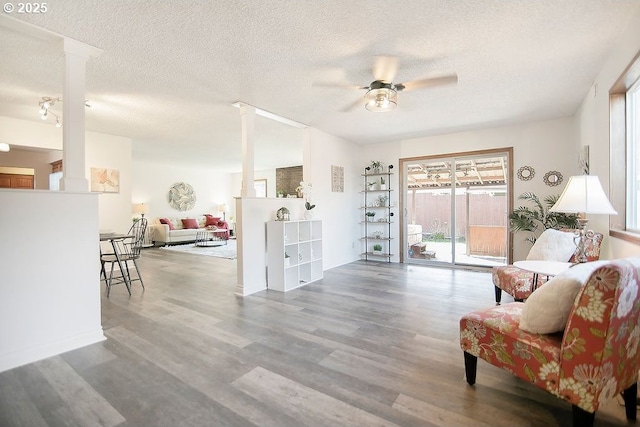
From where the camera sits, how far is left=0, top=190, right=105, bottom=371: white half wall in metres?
2.16

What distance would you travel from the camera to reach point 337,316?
121 inches

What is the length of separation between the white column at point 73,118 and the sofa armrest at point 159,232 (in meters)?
6.82

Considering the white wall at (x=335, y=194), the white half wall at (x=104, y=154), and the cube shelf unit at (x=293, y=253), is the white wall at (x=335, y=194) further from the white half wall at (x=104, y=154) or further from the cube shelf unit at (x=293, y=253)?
the white half wall at (x=104, y=154)

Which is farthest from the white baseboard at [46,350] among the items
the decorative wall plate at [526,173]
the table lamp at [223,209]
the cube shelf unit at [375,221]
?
the table lamp at [223,209]

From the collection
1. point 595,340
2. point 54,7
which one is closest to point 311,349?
point 595,340

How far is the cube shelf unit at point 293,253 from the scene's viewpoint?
419cm

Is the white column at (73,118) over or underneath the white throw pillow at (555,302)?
over

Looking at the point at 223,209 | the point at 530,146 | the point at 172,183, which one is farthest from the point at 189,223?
the point at 530,146

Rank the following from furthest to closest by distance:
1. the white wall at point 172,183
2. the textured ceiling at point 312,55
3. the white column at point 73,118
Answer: the white wall at point 172,183, the white column at point 73,118, the textured ceiling at point 312,55

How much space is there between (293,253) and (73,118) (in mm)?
3033

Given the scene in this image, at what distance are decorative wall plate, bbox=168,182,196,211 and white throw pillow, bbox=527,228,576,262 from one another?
32.7ft

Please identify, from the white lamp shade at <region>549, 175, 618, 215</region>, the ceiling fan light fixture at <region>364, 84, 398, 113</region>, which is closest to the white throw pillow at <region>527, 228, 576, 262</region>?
the white lamp shade at <region>549, 175, 618, 215</region>

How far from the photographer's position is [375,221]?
6.42 meters

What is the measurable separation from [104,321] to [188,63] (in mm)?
2723
